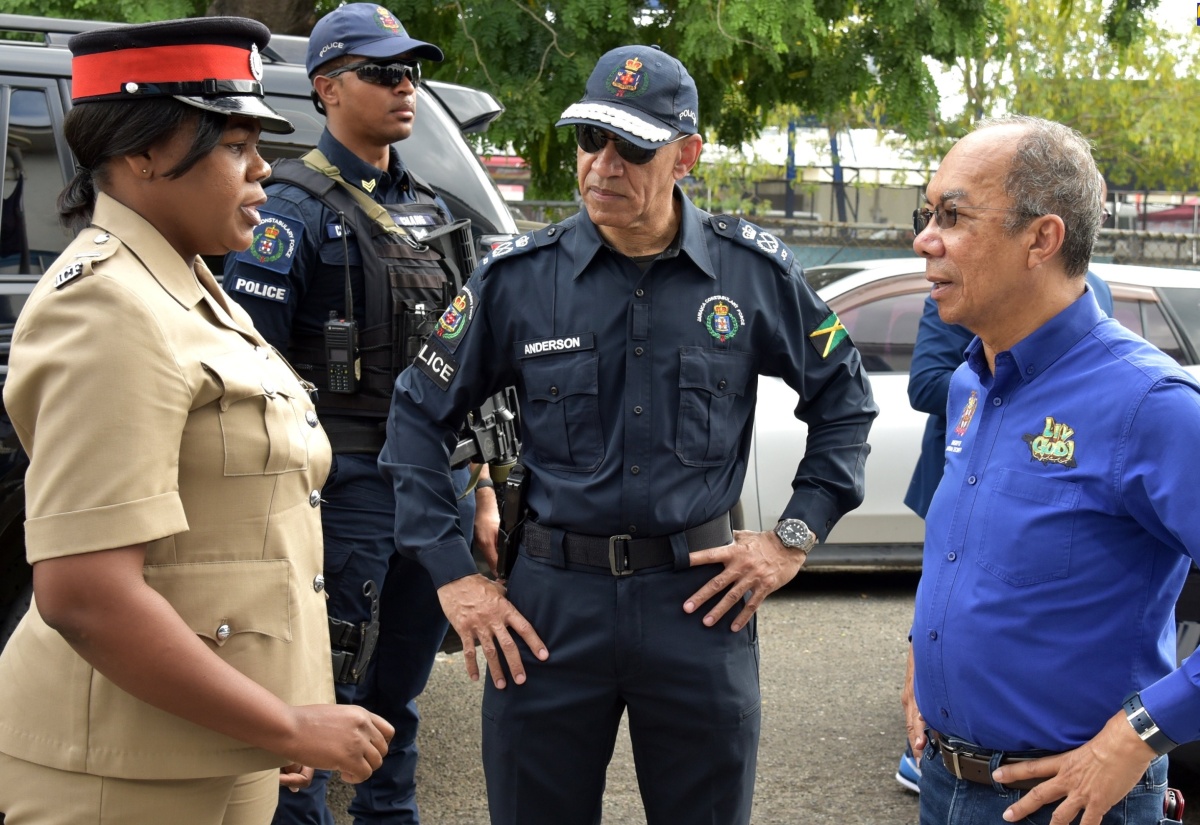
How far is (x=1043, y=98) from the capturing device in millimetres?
22719

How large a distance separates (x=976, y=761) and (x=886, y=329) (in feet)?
15.0

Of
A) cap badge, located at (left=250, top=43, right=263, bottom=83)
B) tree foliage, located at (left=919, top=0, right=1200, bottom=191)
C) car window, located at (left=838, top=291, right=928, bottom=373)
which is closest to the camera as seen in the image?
cap badge, located at (left=250, top=43, right=263, bottom=83)

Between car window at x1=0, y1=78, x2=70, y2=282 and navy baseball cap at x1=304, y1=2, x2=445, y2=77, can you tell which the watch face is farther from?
car window at x1=0, y1=78, x2=70, y2=282

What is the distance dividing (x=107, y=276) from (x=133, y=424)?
221 mm

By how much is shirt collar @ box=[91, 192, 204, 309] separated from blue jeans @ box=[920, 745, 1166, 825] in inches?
60.0

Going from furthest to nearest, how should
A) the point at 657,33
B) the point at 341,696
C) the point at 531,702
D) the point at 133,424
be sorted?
the point at 657,33 → the point at 341,696 → the point at 531,702 → the point at 133,424

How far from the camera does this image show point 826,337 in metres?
2.81

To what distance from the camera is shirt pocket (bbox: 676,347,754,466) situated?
264cm

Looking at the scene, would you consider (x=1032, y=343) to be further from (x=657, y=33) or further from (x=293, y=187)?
(x=657, y=33)

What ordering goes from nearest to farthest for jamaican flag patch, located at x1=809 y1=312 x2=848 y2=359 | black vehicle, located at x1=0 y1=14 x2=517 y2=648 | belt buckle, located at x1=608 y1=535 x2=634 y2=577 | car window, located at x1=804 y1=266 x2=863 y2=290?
1. belt buckle, located at x1=608 y1=535 x2=634 y2=577
2. jamaican flag patch, located at x1=809 y1=312 x2=848 y2=359
3. black vehicle, located at x1=0 y1=14 x2=517 y2=648
4. car window, located at x1=804 y1=266 x2=863 y2=290

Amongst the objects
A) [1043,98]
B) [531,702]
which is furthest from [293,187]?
[1043,98]

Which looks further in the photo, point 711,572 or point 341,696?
point 341,696

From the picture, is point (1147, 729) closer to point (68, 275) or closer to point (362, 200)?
point (68, 275)

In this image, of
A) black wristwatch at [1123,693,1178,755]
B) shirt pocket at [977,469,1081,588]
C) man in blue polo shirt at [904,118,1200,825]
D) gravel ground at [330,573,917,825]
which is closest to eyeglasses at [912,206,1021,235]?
man in blue polo shirt at [904,118,1200,825]
